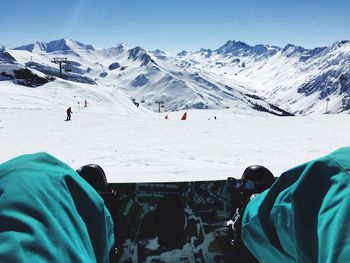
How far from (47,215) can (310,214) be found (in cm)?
90

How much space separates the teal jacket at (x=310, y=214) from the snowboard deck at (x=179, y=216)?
2452 millimetres

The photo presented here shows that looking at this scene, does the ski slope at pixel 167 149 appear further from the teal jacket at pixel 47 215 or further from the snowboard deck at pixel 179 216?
the teal jacket at pixel 47 215

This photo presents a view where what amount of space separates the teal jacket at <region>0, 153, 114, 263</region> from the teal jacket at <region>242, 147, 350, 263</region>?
726 millimetres

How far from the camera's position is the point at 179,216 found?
163 inches

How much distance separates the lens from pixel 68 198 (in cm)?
135

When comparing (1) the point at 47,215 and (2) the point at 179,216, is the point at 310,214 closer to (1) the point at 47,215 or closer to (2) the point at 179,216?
(1) the point at 47,215

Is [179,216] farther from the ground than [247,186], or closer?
closer

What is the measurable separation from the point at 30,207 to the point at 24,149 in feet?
38.5

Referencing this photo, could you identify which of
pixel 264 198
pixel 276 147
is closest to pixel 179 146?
pixel 276 147

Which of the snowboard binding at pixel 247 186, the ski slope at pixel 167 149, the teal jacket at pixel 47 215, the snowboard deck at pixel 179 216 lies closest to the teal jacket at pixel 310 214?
the teal jacket at pixel 47 215

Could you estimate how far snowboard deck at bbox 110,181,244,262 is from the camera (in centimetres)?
415

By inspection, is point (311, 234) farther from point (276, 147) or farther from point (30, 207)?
point (276, 147)

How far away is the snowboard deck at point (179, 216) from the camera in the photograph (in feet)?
13.6

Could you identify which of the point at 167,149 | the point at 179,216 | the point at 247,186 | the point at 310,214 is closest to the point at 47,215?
the point at 310,214
